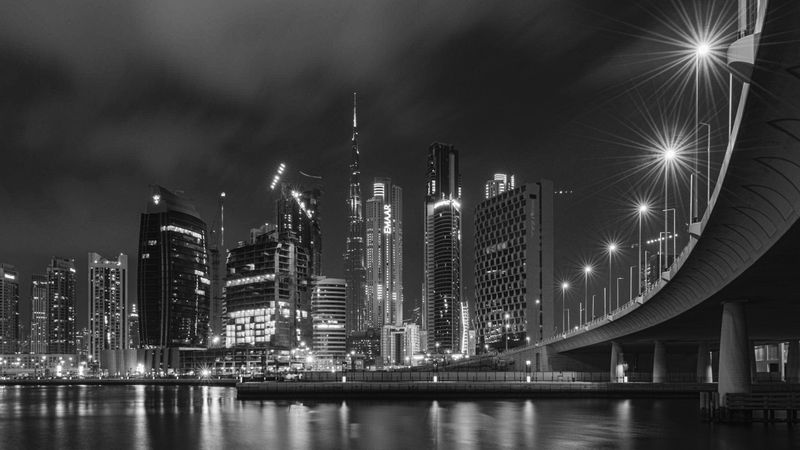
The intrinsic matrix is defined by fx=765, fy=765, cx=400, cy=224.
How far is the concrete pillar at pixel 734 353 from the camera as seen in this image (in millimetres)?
55000

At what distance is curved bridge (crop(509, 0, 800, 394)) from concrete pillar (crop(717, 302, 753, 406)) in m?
0.15

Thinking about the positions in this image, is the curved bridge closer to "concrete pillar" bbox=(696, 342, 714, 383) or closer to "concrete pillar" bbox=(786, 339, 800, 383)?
"concrete pillar" bbox=(696, 342, 714, 383)

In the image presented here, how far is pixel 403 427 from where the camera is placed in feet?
198

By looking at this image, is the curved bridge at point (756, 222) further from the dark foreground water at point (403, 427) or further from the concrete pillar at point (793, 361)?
the concrete pillar at point (793, 361)

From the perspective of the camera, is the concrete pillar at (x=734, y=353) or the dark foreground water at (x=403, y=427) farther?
the concrete pillar at (x=734, y=353)

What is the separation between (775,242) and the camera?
1326 inches

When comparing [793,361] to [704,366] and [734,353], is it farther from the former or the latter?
[734,353]

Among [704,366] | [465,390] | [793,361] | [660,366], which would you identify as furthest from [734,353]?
[793,361]

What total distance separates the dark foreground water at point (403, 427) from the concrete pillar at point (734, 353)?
313 cm

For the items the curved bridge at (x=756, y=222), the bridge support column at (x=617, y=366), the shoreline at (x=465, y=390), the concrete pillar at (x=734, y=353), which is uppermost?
the curved bridge at (x=756, y=222)

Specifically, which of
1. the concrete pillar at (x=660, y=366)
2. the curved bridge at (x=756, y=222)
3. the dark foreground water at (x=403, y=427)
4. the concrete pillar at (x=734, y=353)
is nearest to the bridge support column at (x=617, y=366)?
the concrete pillar at (x=660, y=366)

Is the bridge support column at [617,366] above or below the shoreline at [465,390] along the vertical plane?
above

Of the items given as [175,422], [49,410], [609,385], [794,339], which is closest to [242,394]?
[49,410]

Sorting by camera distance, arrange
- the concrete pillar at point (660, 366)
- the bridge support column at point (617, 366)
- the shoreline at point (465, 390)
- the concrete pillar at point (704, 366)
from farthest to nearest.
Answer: the bridge support column at point (617, 366), the concrete pillar at point (704, 366), the concrete pillar at point (660, 366), the shoreline at point (465, 390)
